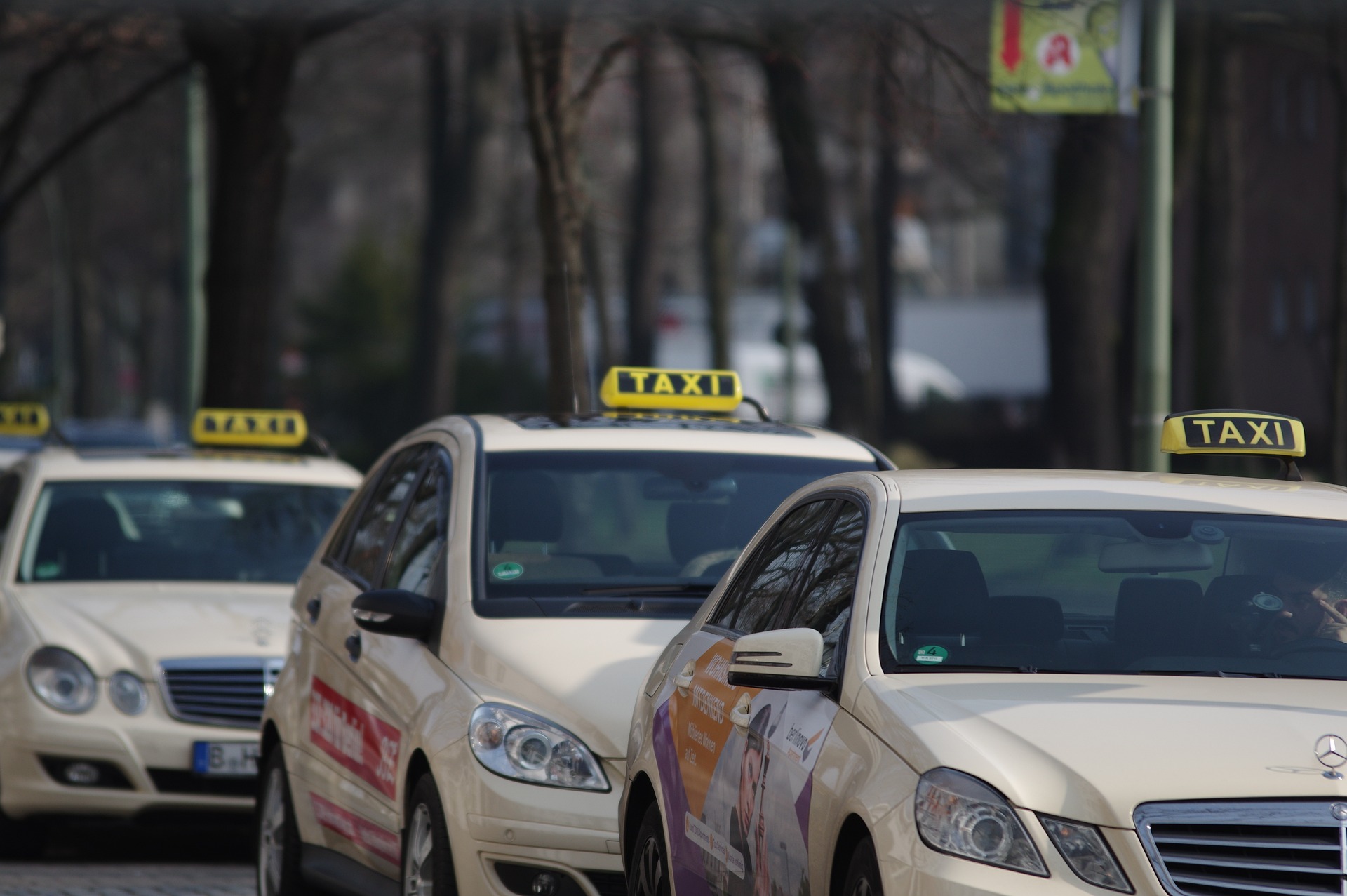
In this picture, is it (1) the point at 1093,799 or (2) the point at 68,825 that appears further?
(2) the point at 68,825

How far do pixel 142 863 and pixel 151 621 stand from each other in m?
1.03

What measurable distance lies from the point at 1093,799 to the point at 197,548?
691 centimetres

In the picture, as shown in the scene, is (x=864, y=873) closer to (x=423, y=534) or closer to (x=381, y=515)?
(x=423, y=534)

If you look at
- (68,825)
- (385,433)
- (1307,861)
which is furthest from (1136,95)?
(385,433)

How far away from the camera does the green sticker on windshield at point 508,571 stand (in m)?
6.50

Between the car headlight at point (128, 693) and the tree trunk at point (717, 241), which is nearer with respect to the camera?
the car headlight at point (128, 693)

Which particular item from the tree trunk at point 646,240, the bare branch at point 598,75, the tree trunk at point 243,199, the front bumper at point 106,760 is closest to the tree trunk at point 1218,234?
the tree trunk at point 243,199

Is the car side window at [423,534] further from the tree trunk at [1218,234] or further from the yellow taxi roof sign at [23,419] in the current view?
the tree trunk at [1218,234]

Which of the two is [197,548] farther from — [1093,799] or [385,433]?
[385,433]

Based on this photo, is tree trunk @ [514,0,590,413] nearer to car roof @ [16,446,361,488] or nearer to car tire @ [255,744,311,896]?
car roof @ [16,446,361,488]

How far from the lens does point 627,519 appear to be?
6.99 metres

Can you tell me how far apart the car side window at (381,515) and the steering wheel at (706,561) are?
0.99m

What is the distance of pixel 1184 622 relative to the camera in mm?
4656

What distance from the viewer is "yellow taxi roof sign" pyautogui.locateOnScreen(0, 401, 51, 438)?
12500 mm
